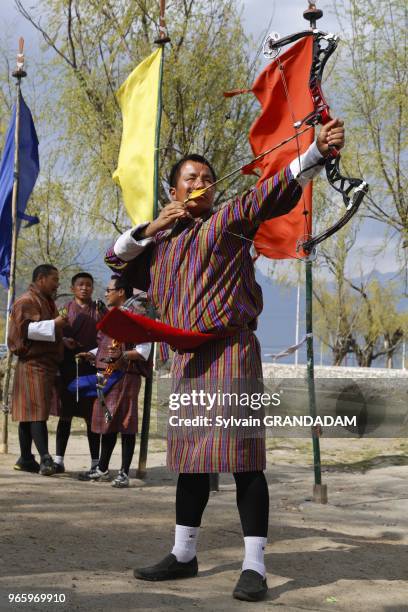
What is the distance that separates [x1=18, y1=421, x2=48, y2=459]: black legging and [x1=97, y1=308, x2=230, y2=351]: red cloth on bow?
3.27 m

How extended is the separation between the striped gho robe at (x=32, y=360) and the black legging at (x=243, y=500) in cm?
319

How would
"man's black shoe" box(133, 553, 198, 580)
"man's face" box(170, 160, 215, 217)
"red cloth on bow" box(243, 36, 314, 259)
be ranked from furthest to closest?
"red cloth on bow" box(243, 36, 314, 259) → "man's face" box(170, 160, 215, 217) → "man's black shoe" box(133, 553, 198, 580)

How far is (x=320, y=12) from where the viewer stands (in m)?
5.27

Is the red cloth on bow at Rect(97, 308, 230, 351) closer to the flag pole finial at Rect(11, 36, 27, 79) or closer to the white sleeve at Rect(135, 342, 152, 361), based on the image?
the white sleeve at Rect(135, 342, 152, 361)

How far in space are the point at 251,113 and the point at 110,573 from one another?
12640mm

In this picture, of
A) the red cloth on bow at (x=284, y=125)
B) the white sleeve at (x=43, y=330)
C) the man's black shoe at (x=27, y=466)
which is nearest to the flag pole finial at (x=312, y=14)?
the red cloth on bow at (x=284, y=125)

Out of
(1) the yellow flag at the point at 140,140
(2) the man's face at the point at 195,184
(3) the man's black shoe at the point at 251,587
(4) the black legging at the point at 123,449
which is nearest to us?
(3) the man's black shoe at the point at 251,587

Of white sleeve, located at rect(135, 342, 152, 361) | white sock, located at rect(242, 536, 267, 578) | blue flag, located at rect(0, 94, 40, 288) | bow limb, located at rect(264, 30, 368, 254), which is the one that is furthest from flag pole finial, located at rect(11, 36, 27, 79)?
white sock, located at rect(242, 536, 267, 578)

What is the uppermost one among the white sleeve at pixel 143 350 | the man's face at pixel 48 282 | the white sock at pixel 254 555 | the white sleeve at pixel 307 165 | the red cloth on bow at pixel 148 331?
the man's face at pixel 48 282

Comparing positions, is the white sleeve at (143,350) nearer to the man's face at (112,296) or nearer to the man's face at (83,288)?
the man's face at (112,296)

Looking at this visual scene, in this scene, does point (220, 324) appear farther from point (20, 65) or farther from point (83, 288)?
point (20, 65)

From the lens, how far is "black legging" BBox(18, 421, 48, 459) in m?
6.45

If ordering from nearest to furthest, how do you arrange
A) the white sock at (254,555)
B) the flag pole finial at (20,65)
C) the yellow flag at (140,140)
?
the white sock at (254,555) → the yellow flag at (140,140) → the flag pole finial at (20,65)

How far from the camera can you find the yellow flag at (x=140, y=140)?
7062 millimetres
